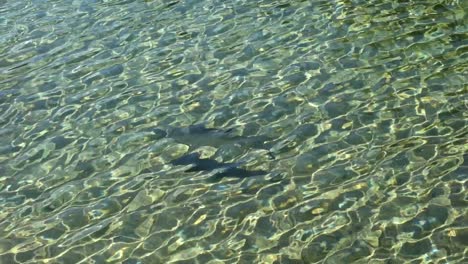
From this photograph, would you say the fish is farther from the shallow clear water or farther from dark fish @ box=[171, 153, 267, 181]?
dark fish @ box=[171, 153, 267, 181]

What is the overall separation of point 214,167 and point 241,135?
613 mm

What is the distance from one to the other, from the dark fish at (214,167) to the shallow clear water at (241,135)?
2 centimetres

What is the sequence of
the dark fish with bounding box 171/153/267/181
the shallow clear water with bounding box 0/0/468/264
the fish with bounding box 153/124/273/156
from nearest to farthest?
the shallow clear water with bounding box 0/0/468/264 → the dark fish with bounding box 171/153/267/181 → the fish with bounding box 153/124/273/156

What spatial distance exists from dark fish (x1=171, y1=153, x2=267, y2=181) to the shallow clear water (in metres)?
0.02

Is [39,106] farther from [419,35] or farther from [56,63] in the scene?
[419,35]

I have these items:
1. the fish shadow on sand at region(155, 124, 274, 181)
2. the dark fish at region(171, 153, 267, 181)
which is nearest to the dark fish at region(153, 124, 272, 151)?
the fish shadow on sand at region(155, 124, 274, 181)

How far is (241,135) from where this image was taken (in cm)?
732

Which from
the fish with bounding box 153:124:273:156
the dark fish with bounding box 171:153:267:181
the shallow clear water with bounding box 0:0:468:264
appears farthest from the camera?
the fish with bounding box 153:124:273:156

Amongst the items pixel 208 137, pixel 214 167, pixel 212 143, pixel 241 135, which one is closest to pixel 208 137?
pixel 208 137

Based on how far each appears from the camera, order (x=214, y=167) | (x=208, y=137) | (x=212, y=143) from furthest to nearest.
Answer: (x=208, y=137) < (x=212, y=143) < (x=214, y=167)

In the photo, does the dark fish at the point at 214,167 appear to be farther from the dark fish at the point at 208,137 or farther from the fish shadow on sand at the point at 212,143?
the dark fish at the point at 208,137

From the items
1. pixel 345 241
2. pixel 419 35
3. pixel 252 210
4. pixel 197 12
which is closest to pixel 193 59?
pixel 197 12

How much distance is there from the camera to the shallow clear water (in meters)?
5.85

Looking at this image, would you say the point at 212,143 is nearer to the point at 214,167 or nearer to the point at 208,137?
the point at 208,137
